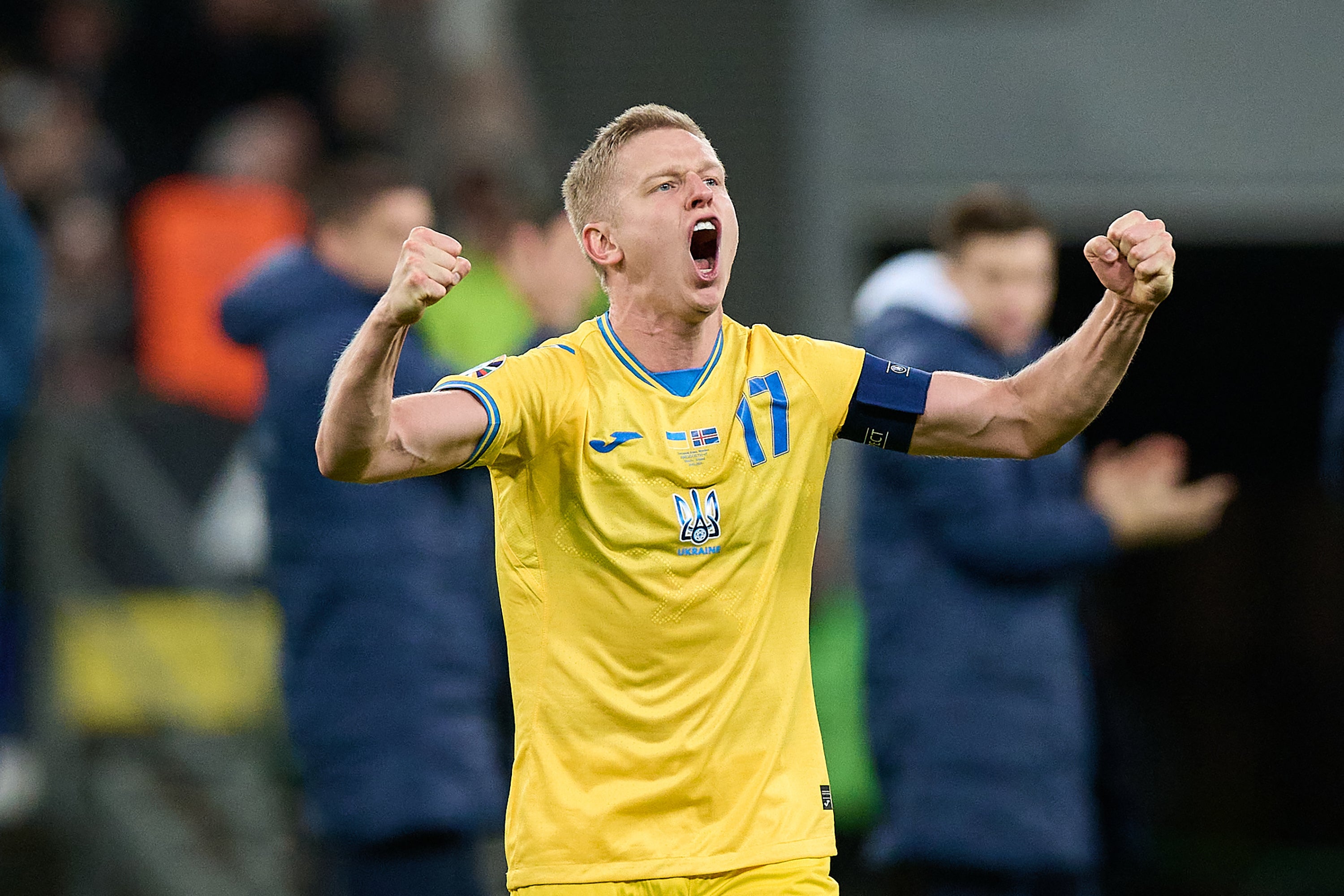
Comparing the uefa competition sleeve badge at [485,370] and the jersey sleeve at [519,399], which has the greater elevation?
the uefa competition sleeve badge at [485,370]

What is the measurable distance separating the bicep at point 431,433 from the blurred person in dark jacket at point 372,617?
→ 2180 millimetres

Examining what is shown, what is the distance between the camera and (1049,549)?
232 inches

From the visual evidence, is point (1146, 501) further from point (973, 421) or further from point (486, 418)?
point (486, 418)

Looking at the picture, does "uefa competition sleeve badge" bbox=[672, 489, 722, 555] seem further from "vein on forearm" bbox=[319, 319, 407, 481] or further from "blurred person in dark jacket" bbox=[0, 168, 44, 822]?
"blurred person in dark jacket" bbox=[0, 168, 44, 822]

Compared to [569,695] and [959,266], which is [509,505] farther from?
[959,266]

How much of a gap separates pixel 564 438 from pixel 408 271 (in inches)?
21.8

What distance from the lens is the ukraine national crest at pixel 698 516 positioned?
Answer: 3881mm

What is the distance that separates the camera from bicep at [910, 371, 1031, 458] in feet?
13.2

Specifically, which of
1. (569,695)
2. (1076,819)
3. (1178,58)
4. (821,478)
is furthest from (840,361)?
(1178,58)

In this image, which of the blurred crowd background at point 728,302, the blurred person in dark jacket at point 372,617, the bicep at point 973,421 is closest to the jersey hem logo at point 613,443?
the bicep at point 973,421

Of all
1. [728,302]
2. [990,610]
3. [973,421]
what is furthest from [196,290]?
[973,421]

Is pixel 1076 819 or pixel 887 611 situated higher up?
pixel 887 611

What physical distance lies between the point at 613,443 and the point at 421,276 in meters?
0.60

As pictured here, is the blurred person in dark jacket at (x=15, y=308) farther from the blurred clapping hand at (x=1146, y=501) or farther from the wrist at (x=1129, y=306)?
the blurred clapping hand at (x=1146, y=501)
